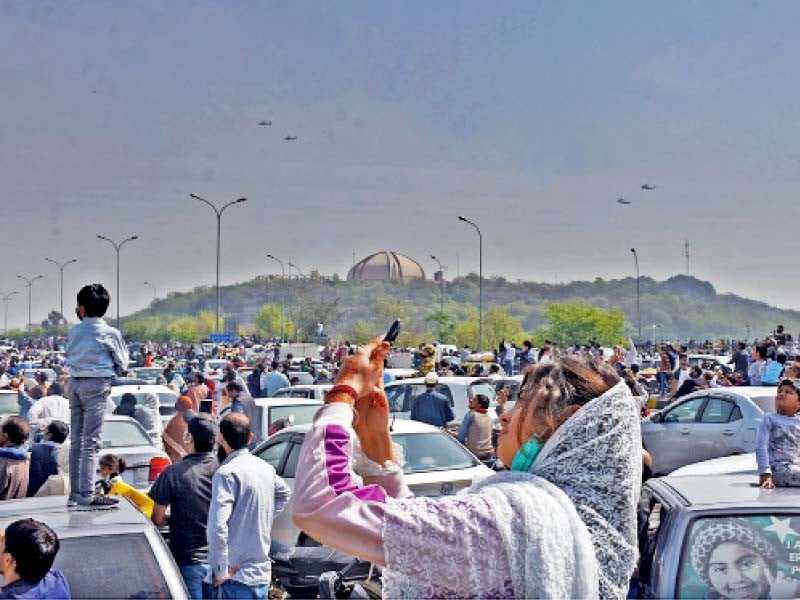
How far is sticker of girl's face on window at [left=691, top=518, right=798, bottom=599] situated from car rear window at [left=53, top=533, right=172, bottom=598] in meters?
2.48

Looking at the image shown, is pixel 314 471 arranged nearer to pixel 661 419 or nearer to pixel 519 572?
pixel 519 572

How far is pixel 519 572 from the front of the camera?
2412mm

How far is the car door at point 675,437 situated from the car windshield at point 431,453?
18.2 ft

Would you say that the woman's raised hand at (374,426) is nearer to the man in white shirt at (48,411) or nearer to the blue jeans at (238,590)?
the blue jeans at (238,590)

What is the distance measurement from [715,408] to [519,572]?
13681 mm

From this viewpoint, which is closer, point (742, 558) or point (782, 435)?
point (742, 558)

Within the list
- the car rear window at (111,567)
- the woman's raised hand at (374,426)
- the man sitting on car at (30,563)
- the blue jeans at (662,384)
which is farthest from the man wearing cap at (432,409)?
the woman's raised hand at (374,426)

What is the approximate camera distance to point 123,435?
42.8ft

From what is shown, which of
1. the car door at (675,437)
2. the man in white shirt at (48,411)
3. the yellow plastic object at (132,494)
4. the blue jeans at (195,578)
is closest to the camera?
the blue jeans at (195,578)

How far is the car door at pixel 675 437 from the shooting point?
1559 cm

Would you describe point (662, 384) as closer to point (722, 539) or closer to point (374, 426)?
point (722, 539)

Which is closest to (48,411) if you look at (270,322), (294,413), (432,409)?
(294,413)

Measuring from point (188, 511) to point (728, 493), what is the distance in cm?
311

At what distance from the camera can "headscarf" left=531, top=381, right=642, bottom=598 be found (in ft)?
8.36
